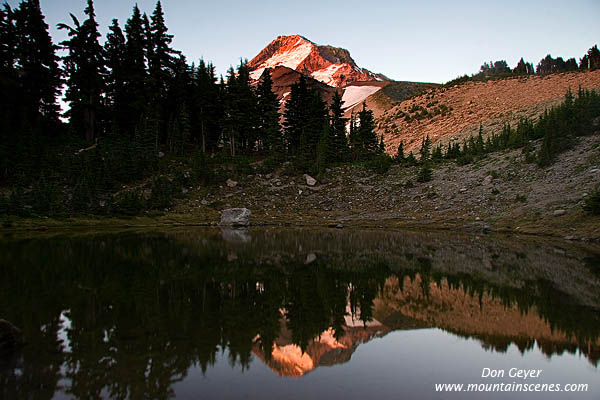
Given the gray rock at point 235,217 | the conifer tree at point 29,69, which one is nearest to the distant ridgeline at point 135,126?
the conifer tree at point 29,69

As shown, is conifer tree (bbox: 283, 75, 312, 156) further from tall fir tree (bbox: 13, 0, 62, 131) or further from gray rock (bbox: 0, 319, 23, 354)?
gray rock (bbox: 0, 319, 23, 354)

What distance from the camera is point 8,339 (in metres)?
8.74

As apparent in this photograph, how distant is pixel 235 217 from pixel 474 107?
75.3 metres

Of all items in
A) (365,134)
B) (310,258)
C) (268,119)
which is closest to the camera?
(310,258)

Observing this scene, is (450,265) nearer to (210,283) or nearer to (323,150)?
(210,283)

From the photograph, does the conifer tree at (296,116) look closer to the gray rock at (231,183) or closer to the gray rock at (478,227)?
the gray rock at (231,183)

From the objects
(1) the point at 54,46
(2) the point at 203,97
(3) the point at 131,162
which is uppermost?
(1) the point at 54,46

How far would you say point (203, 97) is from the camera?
235ft

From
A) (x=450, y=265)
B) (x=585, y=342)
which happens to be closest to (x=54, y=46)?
(x=450, y=265)

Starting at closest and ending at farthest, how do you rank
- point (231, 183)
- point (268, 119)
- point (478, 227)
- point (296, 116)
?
1. point (478, 227)
2. point (231, 183)
3. point (268, 119)
4. point (296, 116)

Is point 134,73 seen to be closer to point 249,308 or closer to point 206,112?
point 206,112

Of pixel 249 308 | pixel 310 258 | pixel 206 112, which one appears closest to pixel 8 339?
pixel 249 308

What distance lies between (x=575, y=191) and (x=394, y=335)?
136ft

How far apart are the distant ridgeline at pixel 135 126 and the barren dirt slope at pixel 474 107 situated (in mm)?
18869
